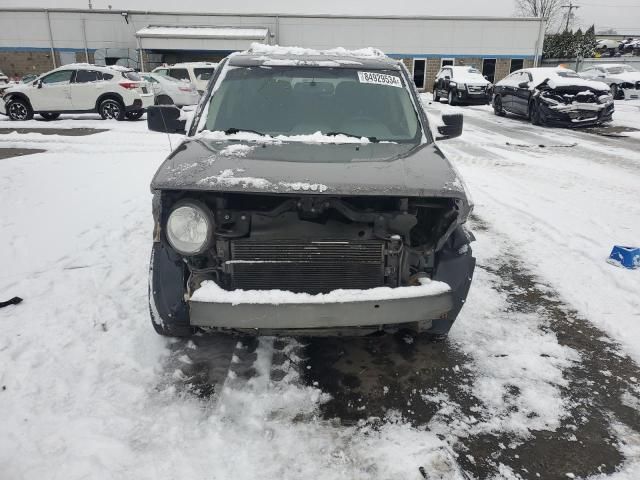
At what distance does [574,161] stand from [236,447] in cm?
890

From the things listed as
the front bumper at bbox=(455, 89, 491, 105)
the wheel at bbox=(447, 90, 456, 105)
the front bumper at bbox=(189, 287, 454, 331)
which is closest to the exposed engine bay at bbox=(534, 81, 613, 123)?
the front bumper at bbox=(455, 89, 491, 105)

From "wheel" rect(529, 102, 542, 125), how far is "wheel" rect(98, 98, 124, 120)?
40.5 feet

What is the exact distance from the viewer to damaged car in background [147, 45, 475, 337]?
2473 millimetres

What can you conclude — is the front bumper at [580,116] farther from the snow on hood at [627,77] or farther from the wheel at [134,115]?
the wheel at [134,115]

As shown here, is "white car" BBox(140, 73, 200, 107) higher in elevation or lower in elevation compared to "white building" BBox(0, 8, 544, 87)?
lower

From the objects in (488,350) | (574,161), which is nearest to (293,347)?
(488,350)

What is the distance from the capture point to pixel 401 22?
31953 mm

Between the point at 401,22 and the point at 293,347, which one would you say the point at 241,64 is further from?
the point at 401,22

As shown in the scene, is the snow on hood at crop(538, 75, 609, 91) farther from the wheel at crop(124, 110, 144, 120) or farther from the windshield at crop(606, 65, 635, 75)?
the wheel at crop(124, 110, 144, 120)

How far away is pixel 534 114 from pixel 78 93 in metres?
13.6

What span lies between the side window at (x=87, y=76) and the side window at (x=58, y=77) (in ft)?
0.78

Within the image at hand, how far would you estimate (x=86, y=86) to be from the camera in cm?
1445

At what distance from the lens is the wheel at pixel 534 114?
14.4 m

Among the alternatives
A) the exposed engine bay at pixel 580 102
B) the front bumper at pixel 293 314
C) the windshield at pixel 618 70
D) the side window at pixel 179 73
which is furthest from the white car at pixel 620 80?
the front bumper at pixel 293 314
